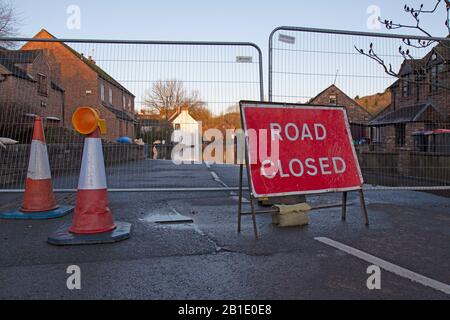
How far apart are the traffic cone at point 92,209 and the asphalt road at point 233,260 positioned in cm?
20

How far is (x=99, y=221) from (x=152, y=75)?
3363mm

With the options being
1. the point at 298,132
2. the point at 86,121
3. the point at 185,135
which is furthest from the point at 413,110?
the point at 86,121

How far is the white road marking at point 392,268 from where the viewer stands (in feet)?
10.6

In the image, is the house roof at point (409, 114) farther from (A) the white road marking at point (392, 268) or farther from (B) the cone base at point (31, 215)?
(B) the cone base at point (31, 215)

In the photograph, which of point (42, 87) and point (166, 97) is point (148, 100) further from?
point (42, 87)

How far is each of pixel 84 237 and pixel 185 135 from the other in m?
3.41

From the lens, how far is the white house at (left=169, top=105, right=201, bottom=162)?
7.50 meters

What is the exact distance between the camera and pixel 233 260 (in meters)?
3.90

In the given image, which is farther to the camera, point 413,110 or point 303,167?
point 413,110

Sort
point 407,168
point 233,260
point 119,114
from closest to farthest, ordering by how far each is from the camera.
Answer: point 233,260 < point 119,114 < point 407,168

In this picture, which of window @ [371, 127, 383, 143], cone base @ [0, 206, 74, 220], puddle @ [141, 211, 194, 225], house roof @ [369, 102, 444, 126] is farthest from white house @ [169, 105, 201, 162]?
window @ [371, 127, 383, 143]

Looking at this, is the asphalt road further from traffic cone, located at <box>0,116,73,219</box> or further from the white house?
the white house
